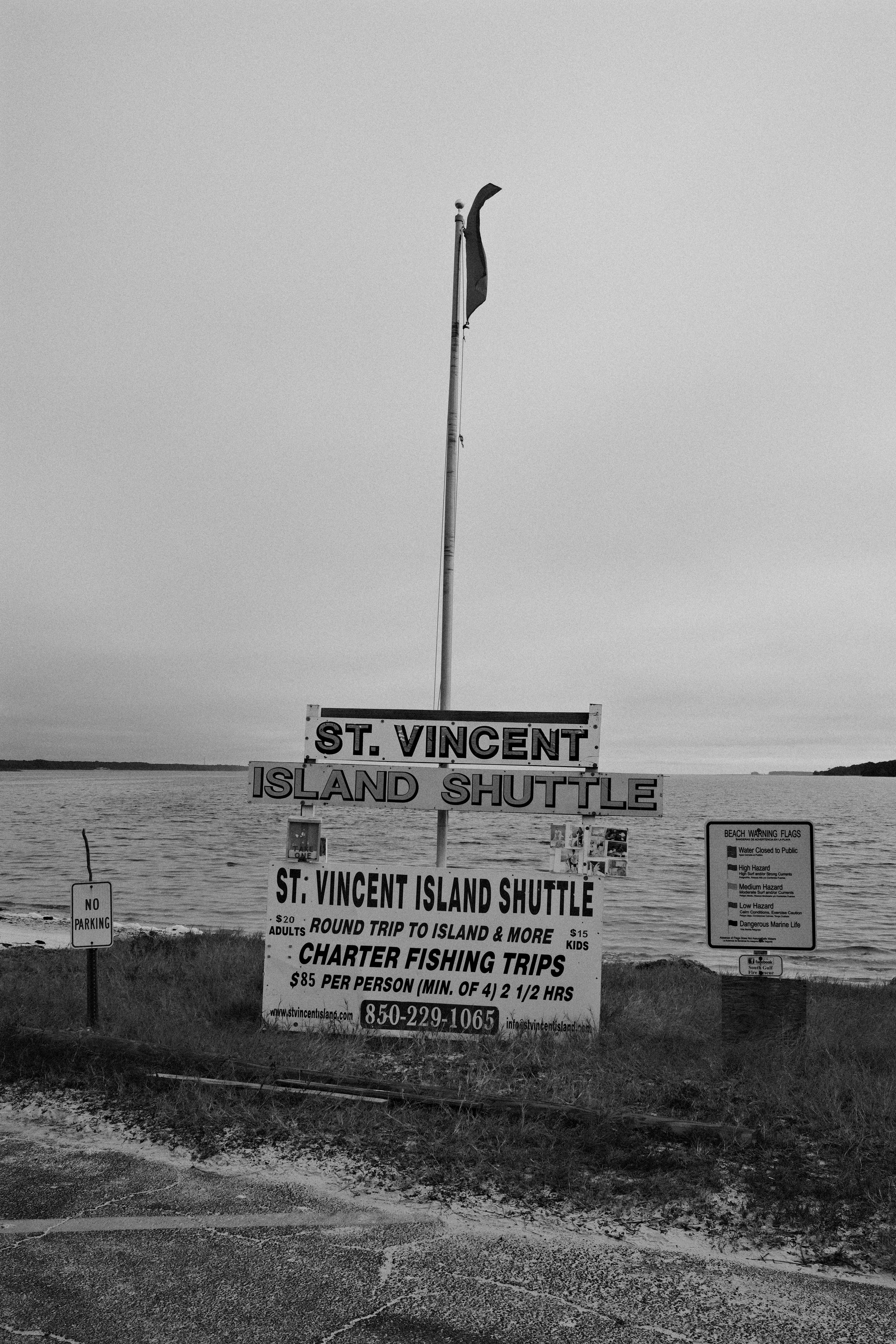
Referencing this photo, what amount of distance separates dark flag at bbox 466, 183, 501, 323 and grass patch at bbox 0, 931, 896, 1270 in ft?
26.5

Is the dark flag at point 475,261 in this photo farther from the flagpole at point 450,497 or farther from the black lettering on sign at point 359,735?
the black lettering on sign at point 359,735

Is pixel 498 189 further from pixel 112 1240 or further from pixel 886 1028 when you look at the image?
pixel 112 1240

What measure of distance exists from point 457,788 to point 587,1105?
344 cm

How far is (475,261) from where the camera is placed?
1080 cm

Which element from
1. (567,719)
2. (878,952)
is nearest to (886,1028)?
(567,719)

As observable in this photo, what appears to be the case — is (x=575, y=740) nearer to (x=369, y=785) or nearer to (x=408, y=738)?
(x=408, y=738)

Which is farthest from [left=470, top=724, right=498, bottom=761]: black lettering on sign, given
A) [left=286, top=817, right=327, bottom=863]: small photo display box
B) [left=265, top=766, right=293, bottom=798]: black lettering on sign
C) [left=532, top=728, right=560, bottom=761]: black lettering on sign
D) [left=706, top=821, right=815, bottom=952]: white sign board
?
[left=706, top=821, right=815, bottom=952]: white sign board

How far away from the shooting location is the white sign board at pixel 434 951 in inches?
325

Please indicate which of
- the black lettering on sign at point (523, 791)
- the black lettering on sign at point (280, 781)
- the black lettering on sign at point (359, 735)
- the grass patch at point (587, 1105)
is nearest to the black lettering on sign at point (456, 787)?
the black lettering on sign at point (523, 791)

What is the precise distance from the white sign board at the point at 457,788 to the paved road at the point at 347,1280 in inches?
169

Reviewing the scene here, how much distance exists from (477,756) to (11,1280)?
18.8ft

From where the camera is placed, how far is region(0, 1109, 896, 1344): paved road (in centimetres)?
377

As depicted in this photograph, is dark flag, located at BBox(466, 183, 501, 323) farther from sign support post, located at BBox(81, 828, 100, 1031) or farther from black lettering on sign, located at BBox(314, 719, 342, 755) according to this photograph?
sign support post, located at BBox(81, 828, 100, 1031)

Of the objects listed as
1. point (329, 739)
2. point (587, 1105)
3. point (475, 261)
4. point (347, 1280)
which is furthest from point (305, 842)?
point (475, 261)
